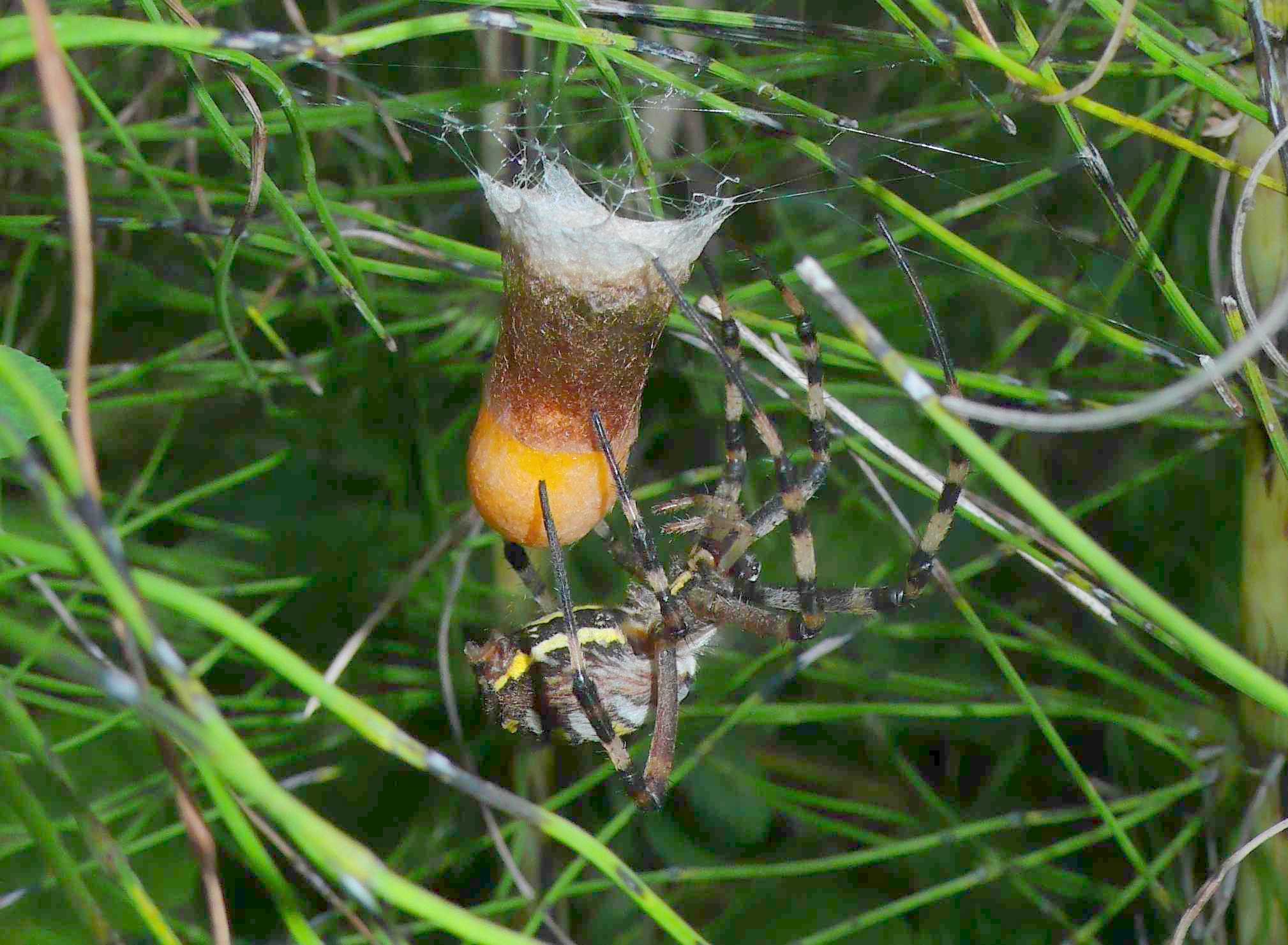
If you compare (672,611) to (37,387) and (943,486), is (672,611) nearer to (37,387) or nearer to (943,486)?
(943,486)

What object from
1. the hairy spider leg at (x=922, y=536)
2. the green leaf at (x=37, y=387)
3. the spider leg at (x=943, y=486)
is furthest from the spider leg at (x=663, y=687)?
the green leaf at (x=37, y=387)

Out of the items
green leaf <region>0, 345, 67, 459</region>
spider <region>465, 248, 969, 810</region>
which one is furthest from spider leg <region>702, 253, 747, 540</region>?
green leaf <region>0, 345, 67, 459</region>

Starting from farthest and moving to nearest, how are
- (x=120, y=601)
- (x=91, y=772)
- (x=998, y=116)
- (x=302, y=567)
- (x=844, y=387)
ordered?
(x=302, y=567) → (x=91, y=772) → (x=844, y=387) → (x=998, y=116) → (x=120, y=601)

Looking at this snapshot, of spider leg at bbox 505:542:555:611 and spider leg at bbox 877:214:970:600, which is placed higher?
spider leg at bbox 877:214:970:600

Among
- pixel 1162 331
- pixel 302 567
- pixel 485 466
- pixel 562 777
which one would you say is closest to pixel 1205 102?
pixel 1162 331

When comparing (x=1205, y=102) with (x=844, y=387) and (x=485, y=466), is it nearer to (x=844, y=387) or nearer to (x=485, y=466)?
(x=844, y=387)

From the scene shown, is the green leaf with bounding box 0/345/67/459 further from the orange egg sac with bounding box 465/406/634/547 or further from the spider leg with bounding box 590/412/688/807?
the spider leg with bounding box 590/412/688/807
